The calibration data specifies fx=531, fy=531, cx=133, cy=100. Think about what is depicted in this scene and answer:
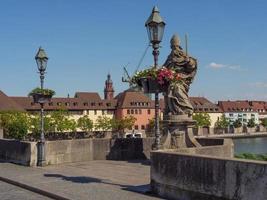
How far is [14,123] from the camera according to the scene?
280 feet

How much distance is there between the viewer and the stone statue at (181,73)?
54.8ft

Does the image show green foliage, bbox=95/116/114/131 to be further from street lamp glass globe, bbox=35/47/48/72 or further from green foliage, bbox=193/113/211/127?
street lamp glass globe, bbox=35/47/48/72

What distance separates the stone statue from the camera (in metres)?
16.7

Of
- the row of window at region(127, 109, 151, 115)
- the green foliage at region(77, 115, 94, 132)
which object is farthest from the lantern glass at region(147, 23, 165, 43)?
the row of window at region(127, 109, 151, 115)

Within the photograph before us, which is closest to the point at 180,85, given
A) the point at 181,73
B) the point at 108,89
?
the point at 181,73

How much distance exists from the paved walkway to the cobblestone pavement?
0.87 feet

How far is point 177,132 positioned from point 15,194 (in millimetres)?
5715

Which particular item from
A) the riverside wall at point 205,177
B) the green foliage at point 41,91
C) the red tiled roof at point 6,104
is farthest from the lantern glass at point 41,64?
the red tiled roof at point 6,104

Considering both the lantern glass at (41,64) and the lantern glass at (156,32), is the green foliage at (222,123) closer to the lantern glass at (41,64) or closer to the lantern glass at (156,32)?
the lantern glass at (41,64)

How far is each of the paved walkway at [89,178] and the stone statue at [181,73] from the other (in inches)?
90.9

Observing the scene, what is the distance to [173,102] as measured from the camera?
667 inches

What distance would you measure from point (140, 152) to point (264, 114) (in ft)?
570

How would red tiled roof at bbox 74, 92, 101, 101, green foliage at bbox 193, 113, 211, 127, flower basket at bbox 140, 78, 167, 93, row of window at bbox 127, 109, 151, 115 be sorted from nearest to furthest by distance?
flower basket at bbox 140, 78, 167, 93 → green foliage at bbox 193, 113, 211, 127 → row of window at bbox 127, 109, 151, 115 → red tiled roof at bbox 74, 92, 101, 101

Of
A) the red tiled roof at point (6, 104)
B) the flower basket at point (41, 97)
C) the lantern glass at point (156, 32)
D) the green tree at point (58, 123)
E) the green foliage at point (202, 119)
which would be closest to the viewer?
the lantern glass at point (156, 32)
